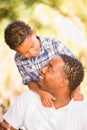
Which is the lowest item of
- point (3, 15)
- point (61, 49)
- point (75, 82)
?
point (75, 82)

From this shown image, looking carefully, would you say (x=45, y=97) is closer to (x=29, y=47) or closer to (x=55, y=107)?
(x=55, y=107)

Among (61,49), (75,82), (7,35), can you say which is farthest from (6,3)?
(75,82)

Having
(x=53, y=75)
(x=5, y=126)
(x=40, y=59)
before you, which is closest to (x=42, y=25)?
Answer: (x=40, y=59)

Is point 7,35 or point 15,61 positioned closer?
point 7,35

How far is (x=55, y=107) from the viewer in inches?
57.3

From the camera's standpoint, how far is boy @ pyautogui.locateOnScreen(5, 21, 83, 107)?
1.41 metres

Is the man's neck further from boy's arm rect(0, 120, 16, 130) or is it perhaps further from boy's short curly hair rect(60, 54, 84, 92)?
boy's arm rect(0, 120, 16, 130)

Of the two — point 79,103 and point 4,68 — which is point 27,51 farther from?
point 79,103

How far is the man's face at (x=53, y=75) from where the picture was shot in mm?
1405

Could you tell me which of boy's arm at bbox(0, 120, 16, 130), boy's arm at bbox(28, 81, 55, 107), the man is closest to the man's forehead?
the man

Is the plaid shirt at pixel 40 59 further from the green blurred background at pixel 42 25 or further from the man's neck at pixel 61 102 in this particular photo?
the man's neck at pixel 61 102

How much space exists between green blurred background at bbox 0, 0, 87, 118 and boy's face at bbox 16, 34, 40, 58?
11 centimetres

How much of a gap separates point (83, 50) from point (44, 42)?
23 cm

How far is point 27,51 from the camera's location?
1438mm
